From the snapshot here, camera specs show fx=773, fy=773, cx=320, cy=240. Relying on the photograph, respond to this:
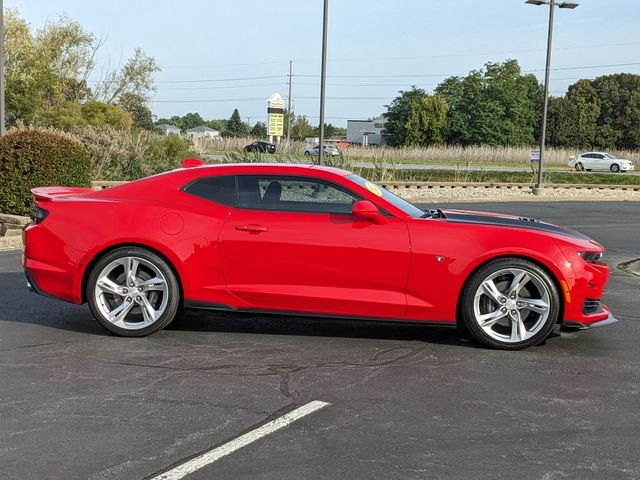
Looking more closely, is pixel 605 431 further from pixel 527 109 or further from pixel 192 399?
pixel 527 109

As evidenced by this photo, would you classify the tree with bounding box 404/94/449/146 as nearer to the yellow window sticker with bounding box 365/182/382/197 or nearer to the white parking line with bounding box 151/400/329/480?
the yellow window sticker with bounding box 365/182/382/197

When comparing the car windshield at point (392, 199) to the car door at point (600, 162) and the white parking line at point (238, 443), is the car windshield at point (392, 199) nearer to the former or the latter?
the white parking line at point (238, 443)

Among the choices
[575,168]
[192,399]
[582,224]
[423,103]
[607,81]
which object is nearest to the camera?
[192,399]

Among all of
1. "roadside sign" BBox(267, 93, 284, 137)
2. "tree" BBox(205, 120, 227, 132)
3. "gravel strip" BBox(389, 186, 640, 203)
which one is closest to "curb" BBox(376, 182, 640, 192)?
"gravel strip" BBox(389, 186, 640, 203)

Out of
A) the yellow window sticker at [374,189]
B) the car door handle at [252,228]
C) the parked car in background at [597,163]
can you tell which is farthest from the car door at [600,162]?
the car door handle at [252,228]

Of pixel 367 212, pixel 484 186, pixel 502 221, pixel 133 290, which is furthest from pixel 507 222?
pixel 484 186

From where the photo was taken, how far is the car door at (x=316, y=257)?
20.3ft

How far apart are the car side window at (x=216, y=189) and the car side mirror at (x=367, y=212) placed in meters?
1.05

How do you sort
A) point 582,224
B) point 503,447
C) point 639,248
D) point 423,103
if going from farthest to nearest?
1. point 423,103
2. point 582,224
3. point 639,248
4. point 503,447

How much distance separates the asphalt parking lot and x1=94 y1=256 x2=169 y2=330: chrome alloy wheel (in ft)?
0.68

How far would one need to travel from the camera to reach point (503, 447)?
4.16 m

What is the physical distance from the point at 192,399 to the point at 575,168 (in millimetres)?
51814

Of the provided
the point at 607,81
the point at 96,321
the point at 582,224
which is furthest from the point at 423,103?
the point at 96,321

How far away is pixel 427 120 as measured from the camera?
80062 millimetres
